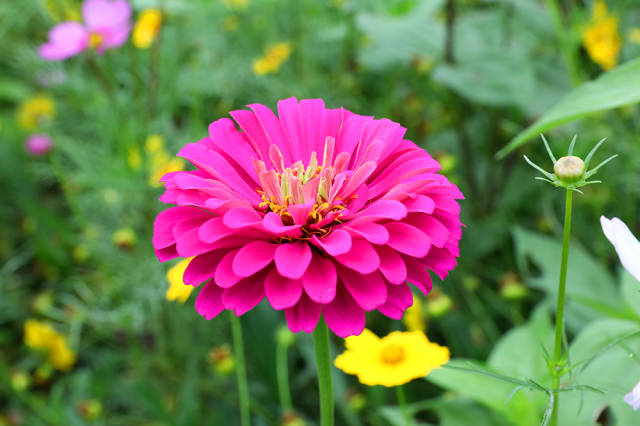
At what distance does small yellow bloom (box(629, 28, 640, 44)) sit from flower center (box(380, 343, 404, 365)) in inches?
27.7

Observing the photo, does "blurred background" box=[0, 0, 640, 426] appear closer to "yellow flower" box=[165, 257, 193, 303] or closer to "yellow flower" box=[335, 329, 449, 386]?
"yellow flower" box=[335, 329, 449, 386]

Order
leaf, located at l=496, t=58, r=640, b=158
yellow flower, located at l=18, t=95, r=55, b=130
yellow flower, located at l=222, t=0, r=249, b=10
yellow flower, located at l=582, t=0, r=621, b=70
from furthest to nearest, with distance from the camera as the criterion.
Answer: yellow flower, located at l=18, t=95, r=55, b=130
yellow flower, located at l=222, t=0, r=249, b=10
yellow flower, located at l=582, t=0, r=621, b=70
leaf, located at l=496, t=58, r=640, b=158

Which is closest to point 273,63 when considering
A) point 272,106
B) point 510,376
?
point 272,106

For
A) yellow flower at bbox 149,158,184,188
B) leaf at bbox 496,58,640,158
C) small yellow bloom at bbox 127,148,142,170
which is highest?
small yellow bloom at bbox 127,148,142,170

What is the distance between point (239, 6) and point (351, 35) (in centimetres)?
24

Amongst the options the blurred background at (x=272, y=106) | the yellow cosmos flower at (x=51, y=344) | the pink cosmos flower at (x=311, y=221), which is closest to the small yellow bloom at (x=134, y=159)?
the blurred background at (x=272, y=106)

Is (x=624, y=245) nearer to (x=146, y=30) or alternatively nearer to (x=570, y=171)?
(x=570, y=171)

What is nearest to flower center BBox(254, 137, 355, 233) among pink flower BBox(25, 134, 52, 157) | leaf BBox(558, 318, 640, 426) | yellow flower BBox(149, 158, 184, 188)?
leaf BBox(558, 318, 640, 426)

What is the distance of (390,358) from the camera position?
0.43m

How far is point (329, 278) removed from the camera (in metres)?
0.30

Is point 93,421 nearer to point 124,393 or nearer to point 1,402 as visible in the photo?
point 124,393

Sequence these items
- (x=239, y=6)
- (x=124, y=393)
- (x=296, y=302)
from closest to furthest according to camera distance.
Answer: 1. (x=296, y=302)
2. (x=124, y=393)
3. (x=239, y=6)

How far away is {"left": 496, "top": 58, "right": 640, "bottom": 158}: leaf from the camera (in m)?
0.39

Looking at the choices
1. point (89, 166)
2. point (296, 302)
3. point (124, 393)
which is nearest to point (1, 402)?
point (124, 393)
